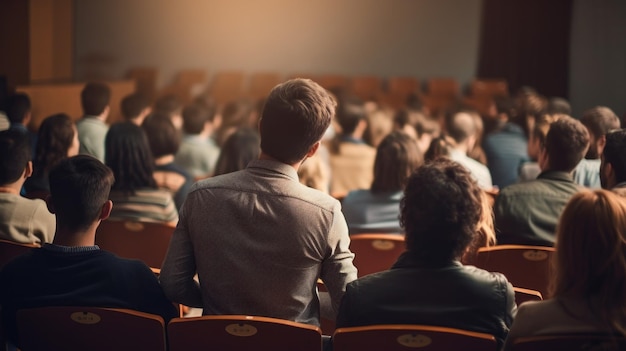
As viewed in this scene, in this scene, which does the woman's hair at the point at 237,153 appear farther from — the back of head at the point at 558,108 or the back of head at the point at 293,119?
the back of head at the point at 558,108

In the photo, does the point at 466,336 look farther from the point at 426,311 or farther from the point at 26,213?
the point at 26,213

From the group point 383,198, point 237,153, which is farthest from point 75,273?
point 237,153

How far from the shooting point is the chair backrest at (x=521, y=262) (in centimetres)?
338

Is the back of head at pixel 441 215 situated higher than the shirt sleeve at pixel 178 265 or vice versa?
the back of head at pixel 441 215

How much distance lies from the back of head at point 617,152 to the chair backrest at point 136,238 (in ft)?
6.63

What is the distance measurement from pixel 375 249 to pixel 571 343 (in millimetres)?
1474

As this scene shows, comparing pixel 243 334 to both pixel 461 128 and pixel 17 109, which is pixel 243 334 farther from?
pixel 17 109

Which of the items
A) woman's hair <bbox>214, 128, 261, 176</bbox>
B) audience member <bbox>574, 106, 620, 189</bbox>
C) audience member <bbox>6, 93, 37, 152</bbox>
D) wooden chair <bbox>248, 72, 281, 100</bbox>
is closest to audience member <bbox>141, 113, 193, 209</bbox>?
woman's hair <bbox>214, 128, 261, 176</bbox>

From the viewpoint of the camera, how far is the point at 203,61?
13500 mm

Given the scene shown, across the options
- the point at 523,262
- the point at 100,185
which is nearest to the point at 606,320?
the point at 523,262

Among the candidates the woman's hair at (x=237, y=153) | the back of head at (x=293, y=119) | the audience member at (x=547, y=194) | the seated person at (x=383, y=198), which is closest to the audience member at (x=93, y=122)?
the woman's hair at (x=237, y=153)

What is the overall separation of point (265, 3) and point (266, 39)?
58 cm

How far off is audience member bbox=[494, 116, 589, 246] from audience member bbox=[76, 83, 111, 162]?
3135mm

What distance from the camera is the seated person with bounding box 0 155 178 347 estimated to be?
2.60 metres
